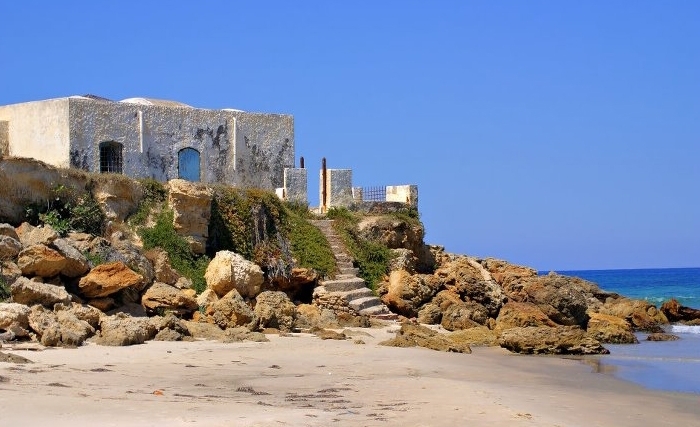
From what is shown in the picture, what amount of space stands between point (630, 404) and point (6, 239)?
13.0 metres

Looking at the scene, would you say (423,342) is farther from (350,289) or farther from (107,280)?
(107,280)

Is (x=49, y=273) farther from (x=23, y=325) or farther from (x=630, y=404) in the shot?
(x=630, y=404)

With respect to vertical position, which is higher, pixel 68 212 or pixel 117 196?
pixel 117 196

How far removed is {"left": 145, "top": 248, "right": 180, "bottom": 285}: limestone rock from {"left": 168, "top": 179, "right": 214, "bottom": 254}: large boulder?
2.03 meters

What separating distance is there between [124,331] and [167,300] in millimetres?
3714

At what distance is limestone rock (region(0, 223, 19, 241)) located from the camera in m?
22.3

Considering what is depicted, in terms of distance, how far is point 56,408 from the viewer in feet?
37.4

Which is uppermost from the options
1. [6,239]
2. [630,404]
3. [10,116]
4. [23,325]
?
[10,116]

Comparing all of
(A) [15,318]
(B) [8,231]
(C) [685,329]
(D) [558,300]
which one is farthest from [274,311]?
(C) [685,329]

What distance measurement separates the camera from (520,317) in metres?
26.9

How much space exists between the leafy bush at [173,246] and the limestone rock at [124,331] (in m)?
5.67

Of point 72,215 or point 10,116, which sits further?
point 10,116

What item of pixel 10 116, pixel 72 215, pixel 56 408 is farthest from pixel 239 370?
pixel 10 116

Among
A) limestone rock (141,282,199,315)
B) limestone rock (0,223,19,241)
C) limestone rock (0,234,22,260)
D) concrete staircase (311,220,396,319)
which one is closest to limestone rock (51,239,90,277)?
limestone rock (0,234,22,260)
